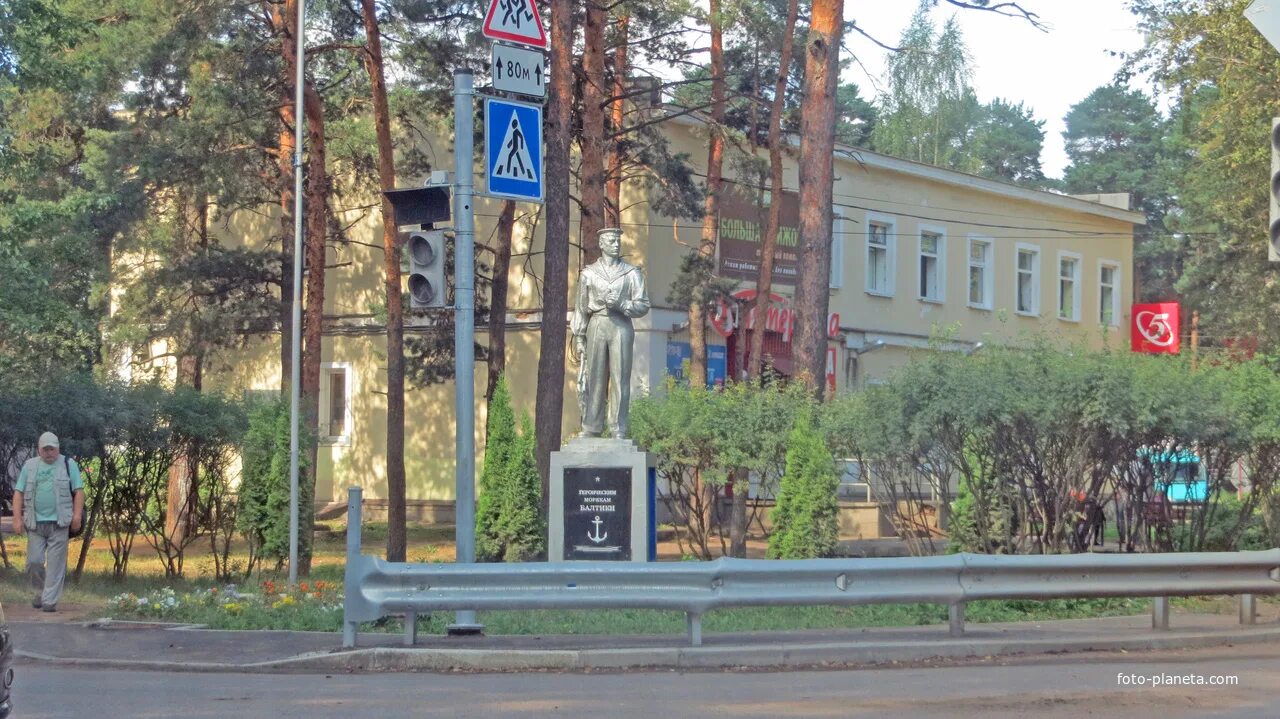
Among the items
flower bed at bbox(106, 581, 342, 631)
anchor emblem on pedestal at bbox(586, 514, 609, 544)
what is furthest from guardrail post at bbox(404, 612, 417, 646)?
anchor emblem on pedestal at bbox(586, 514, 609, 544)

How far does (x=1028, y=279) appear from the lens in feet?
149

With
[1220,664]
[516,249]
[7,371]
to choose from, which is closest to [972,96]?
[516,249]

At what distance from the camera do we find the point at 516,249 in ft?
111

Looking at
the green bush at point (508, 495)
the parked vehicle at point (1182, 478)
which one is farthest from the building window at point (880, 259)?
the parked vehicle at point (1182, 478)

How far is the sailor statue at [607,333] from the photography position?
15133mm

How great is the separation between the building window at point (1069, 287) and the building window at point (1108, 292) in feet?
4.22

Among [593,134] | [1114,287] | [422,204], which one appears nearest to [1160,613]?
[422,204]

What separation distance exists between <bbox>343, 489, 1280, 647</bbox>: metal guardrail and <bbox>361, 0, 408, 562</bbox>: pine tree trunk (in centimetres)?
1368

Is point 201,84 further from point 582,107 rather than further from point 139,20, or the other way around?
point 582,107

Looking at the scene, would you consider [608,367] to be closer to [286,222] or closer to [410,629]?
[410,629]

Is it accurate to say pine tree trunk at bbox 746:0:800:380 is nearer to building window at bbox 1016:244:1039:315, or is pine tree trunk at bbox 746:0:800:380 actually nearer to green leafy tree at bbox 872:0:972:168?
building window at bbox 1016:244:1039:315

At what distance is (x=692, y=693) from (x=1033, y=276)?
124ft

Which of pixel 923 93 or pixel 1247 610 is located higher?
pixel 923 93

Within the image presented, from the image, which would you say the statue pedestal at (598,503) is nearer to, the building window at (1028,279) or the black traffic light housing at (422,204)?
the black traffic light housing at (422,204)
